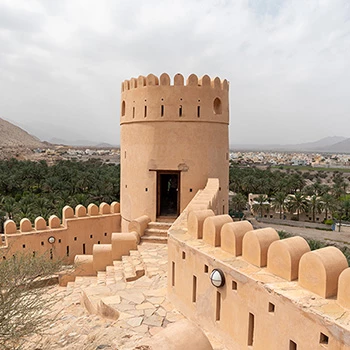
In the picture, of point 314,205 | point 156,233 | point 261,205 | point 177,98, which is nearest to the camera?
point 156,233

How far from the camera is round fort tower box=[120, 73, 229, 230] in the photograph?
10789 millimetres

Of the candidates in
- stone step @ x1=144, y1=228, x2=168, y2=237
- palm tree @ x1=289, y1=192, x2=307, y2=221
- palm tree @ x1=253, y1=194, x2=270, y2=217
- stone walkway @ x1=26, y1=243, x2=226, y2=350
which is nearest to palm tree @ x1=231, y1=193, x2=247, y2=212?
palm tree @ x1=253, y1=194, x2=270, y2=217

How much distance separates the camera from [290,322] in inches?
148

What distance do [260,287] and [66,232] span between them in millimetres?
8553

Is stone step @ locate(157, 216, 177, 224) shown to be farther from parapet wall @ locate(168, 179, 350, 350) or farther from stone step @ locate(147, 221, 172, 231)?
parapet wall @ locate(168, 179, 350, 350)

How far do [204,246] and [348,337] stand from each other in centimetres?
271

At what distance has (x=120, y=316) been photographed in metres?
5.91

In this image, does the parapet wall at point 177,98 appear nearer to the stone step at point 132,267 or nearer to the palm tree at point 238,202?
the stone step at point 132,267

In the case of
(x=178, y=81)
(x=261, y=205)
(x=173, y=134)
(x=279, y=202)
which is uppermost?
(x=178, y=81)

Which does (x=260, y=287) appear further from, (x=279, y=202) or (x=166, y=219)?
(x=279, y=202)

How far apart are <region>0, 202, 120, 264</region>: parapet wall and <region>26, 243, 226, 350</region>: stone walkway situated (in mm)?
2409

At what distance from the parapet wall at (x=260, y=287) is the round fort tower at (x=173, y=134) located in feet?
15.7

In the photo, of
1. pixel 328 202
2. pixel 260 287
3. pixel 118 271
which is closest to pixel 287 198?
pixel 328 202

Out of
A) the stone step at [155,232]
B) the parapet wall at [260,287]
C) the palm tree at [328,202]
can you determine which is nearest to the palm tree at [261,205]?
the palm tree at [328,202]
